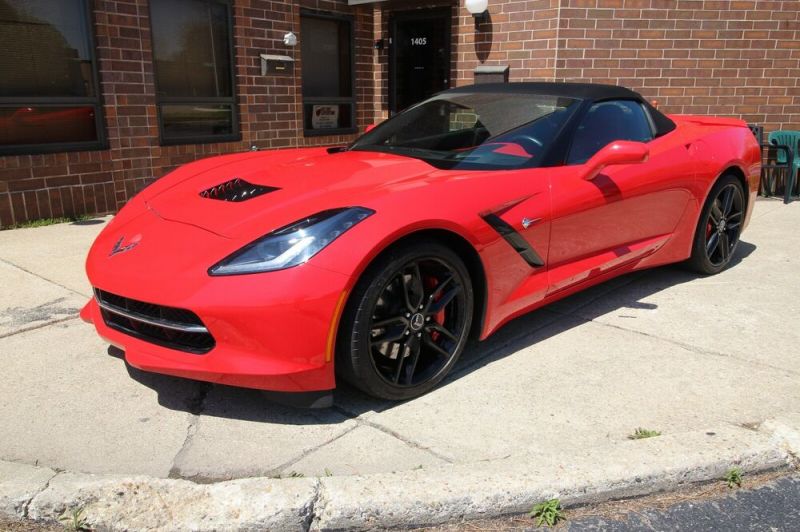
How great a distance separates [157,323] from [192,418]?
0.47 metres

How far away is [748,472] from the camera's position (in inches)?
98.3

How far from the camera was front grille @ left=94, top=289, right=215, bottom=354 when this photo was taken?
2.58 metres

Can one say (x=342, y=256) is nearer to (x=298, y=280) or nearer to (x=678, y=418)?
(x=298, y=280)

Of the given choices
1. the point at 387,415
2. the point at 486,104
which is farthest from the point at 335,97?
the point at 387,415

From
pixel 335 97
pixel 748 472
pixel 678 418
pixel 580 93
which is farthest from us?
pixel 335 97

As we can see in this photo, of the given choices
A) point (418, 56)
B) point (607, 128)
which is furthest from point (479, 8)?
point (607, 128)

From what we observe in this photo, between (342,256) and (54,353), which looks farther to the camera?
(54,353)

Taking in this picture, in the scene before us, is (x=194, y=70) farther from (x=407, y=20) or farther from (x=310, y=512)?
(x=310, y=512)

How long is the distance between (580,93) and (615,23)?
187 inches

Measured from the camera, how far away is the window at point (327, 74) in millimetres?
9109

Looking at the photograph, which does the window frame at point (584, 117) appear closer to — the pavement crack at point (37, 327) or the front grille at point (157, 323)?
the front grille at point (157, 323)

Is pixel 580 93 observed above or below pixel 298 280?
above

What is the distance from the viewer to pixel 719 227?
4.91m

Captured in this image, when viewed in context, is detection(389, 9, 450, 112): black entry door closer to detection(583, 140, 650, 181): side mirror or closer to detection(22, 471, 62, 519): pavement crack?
detection(583, 140, 650, 181): side mirror
